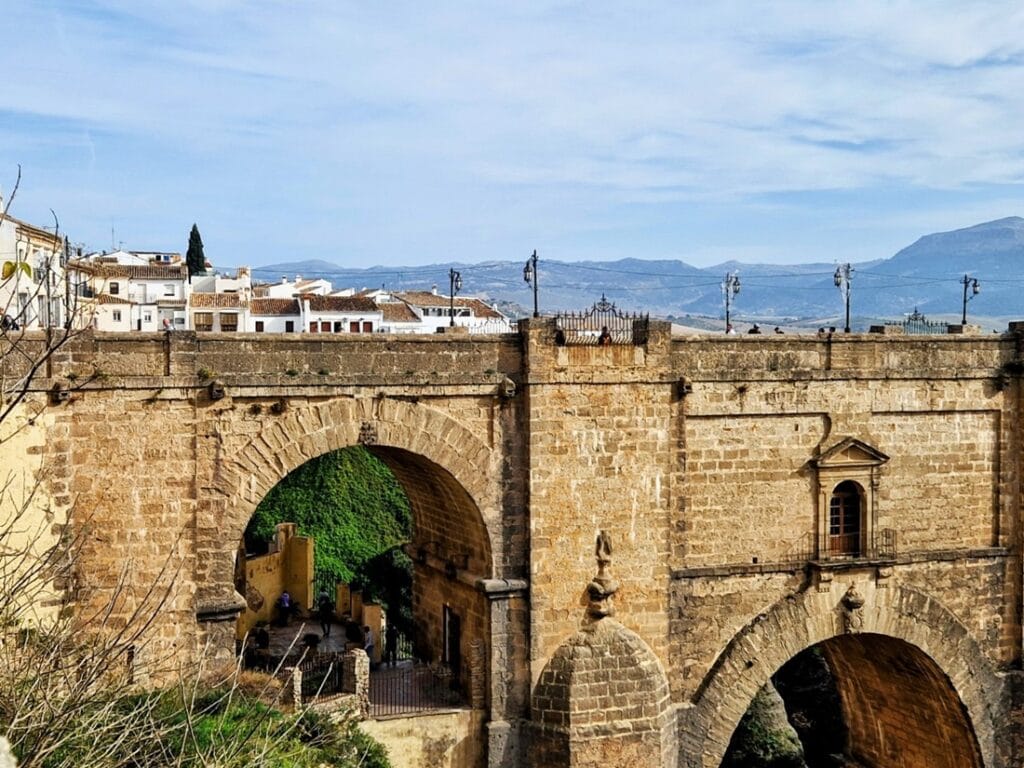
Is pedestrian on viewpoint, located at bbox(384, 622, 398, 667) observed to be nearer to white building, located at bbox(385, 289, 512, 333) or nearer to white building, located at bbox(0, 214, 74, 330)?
white building, located at bbox(0, 214, 74, 330)

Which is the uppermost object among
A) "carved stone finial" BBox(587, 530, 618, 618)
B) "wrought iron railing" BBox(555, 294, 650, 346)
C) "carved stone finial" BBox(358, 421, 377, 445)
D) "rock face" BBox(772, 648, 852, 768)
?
"wrought iron railing" BBox(555, 294, 650, 346)

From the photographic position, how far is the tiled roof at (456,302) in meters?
65.5

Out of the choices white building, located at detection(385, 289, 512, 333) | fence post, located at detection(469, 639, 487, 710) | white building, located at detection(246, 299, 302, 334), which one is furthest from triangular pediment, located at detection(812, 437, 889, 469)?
white building, located at detection(385, 289, 512, 333)

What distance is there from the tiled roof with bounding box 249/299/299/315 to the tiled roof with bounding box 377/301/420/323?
4.20 meters

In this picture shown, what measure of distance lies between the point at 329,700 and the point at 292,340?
5401 mm

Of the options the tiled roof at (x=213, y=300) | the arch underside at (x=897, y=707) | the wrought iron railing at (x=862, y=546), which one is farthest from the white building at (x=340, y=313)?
the wrought iron railing at (x=862, y=546)

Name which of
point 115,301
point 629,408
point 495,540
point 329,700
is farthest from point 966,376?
point 115,301

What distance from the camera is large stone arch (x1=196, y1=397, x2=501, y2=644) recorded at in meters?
17.4

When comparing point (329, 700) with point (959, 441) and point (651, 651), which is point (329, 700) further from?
point (959, 441)

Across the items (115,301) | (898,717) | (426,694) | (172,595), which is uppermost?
(115,301)

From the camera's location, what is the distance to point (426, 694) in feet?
65.2

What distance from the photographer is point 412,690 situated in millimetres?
20172

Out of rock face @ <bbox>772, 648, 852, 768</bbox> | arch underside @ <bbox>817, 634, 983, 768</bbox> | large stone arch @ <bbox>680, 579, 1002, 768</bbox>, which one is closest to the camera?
large stone arch @ <bbox>680, 579, 1002, 768</bbox>

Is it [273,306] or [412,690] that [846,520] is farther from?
[273,306]
